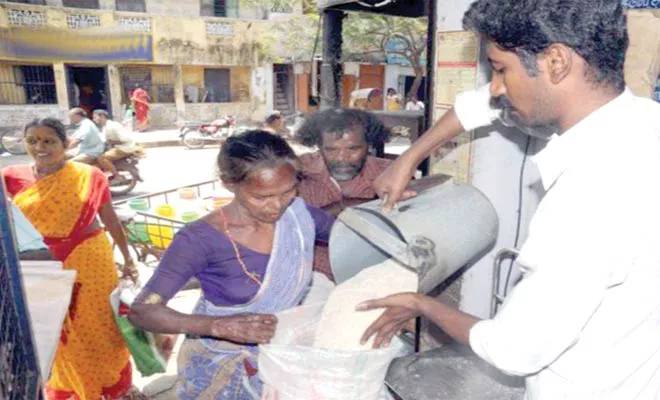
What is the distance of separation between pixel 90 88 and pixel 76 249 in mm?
16646

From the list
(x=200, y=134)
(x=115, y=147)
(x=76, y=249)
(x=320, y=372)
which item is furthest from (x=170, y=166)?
(x=320, y=372)

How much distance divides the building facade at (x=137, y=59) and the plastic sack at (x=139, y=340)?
601 inches

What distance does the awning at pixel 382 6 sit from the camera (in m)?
3.98

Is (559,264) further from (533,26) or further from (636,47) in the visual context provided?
(636,47)

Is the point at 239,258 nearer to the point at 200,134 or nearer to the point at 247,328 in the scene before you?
the point at 247,328

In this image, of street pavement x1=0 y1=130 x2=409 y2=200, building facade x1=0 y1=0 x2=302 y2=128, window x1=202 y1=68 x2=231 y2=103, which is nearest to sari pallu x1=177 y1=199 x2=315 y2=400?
street pavement x1=0 y1=130 x2=409 y2=200

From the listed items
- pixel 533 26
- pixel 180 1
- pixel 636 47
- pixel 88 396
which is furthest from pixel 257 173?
pixel 180 1

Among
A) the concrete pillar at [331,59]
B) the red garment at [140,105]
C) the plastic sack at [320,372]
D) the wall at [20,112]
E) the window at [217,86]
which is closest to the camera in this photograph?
the plastic sack at [320,372]

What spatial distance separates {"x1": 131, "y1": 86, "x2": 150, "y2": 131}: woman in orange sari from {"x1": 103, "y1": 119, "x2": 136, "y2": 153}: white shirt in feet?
26.0

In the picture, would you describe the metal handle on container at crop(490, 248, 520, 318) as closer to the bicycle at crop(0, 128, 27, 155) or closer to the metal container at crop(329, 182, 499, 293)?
the metal container at crop(329, 182, 499, 293)

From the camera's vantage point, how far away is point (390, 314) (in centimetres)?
148

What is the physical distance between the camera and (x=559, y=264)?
1014 mm

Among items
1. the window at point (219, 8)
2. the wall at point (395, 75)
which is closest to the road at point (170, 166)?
the window at point (219, 8)

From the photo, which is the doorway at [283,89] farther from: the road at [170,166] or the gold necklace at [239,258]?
the gold necklace at [239,258]
